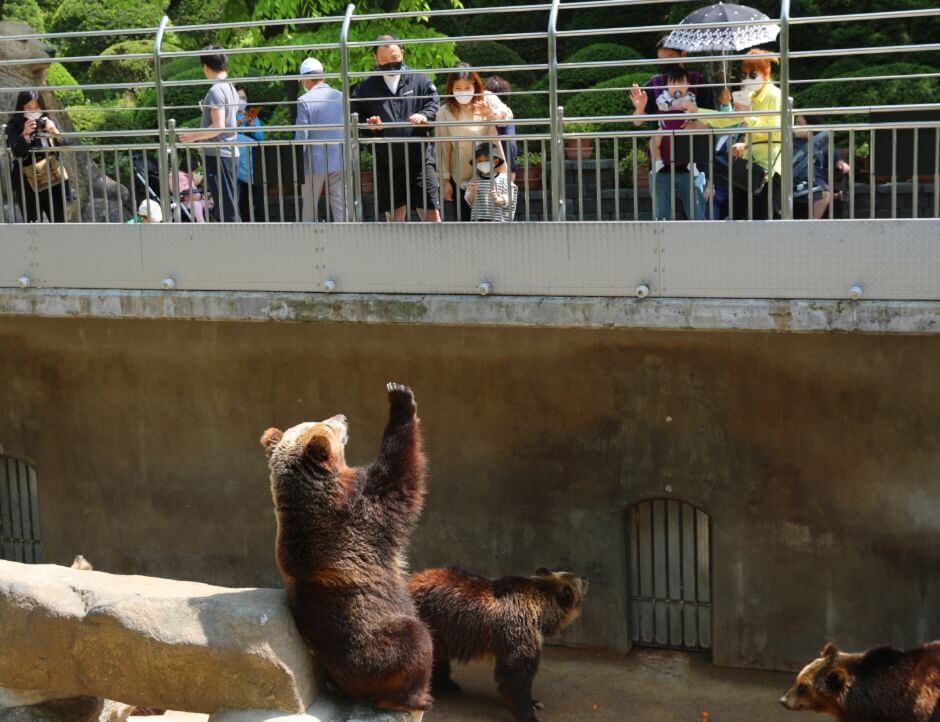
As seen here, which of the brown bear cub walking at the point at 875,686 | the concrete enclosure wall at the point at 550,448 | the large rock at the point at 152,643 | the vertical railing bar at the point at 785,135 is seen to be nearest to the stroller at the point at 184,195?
the concrete enclosure wall at the point at 550,448

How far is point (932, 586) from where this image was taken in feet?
33.9

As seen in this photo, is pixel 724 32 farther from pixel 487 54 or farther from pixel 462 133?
pixel 487 54

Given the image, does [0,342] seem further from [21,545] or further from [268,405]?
Result: [268,405]

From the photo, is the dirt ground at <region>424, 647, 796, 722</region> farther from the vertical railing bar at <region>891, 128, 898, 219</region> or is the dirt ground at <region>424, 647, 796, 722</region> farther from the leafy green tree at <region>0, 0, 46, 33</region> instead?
the leafy green tree at <region>0, 0, 46, 33</region>

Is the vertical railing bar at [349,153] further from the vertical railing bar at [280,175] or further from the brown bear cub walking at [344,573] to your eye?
the brown bear cub walking at [344,573]

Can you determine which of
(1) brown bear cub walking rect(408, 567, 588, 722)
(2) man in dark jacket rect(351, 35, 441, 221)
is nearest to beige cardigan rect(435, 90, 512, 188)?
(2) man in dark jacket rect(351, 35, 441, 221)

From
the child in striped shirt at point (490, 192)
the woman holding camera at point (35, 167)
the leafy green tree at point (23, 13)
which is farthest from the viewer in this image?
the leafy green tree at point (23, 13)

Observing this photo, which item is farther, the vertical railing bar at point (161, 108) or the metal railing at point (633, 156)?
the vertical railing bar at point (161, 108)

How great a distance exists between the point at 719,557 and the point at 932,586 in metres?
1.69

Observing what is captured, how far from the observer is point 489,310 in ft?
32.7

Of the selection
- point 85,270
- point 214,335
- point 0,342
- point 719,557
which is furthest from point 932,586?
point 0,342

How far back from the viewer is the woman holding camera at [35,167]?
1167 centimetres

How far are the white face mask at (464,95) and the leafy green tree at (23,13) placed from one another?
2106cm

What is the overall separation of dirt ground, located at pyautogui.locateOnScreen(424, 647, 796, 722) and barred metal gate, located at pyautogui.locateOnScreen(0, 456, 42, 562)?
489 cm
